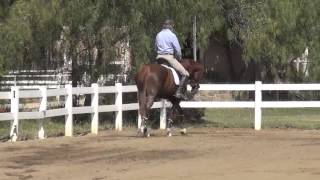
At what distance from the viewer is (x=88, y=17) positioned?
20.2m

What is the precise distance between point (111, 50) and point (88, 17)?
121cm

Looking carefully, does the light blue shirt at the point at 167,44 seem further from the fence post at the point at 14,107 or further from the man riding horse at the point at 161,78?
the fence post at the point at 14,107

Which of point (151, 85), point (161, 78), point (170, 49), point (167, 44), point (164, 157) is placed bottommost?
point (164, 157)

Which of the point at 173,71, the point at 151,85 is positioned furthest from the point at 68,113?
the point at 173,71

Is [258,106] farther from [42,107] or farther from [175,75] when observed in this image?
[42,107]

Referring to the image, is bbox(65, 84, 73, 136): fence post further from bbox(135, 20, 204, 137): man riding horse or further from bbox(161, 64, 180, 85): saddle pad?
bbox(161, 64, 180, 85): saddle pad

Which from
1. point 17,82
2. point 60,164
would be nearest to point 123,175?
point 60,164

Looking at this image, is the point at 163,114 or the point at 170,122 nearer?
the point at 170,122

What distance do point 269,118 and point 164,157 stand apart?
584 inches

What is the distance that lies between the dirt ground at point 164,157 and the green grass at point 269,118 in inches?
168

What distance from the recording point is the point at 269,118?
26734mm

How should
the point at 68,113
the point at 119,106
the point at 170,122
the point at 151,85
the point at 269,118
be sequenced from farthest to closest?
1. the point at 269,118
2. the point at 119,106
3. the point at 68,113
4. the point at 170,122
5. the point at 151,85

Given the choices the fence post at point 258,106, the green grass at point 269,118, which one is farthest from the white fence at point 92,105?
the green grass at point 269,118

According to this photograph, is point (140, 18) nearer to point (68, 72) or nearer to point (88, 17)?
point (88, 17)
